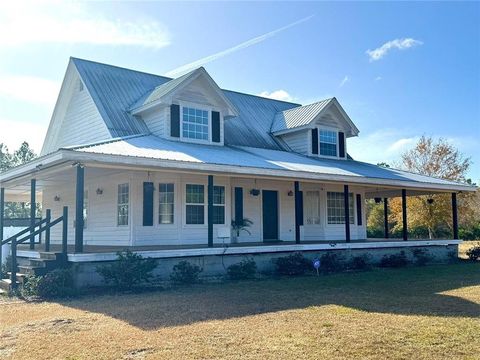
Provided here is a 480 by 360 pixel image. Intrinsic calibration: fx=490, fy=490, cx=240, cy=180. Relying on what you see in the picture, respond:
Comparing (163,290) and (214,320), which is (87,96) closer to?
(163,290)

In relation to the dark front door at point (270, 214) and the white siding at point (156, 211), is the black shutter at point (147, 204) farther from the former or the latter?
the dark front door at point (270, 214)

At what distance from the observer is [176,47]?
13484 mm

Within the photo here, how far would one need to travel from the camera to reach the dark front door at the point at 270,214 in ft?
58.5

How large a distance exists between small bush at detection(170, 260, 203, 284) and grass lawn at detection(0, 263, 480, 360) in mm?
724

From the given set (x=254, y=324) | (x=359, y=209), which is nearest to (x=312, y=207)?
(x=359, y=209)

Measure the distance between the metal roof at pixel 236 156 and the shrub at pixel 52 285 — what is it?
9.22 feet

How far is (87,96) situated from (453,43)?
12.7 meters

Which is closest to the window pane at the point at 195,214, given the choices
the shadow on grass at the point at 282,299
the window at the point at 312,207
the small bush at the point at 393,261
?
the shadow on grass at the point at 282,299

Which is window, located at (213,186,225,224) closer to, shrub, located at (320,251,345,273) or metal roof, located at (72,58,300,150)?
metal roof, located at (72,58,300,150)

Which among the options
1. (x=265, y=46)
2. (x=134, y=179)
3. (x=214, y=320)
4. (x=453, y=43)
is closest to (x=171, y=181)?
(x=134, y=179)

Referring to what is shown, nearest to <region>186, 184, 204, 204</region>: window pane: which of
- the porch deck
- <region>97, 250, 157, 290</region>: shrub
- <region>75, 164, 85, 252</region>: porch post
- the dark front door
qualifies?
the porch deck

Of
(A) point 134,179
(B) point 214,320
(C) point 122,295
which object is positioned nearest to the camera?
(B) point 214,320

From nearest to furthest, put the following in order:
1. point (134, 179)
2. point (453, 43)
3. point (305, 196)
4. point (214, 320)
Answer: point (214, 320) → point (134, 179) → point (453, 43) → point (305, 196)

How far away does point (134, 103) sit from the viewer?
1773 centimetres
